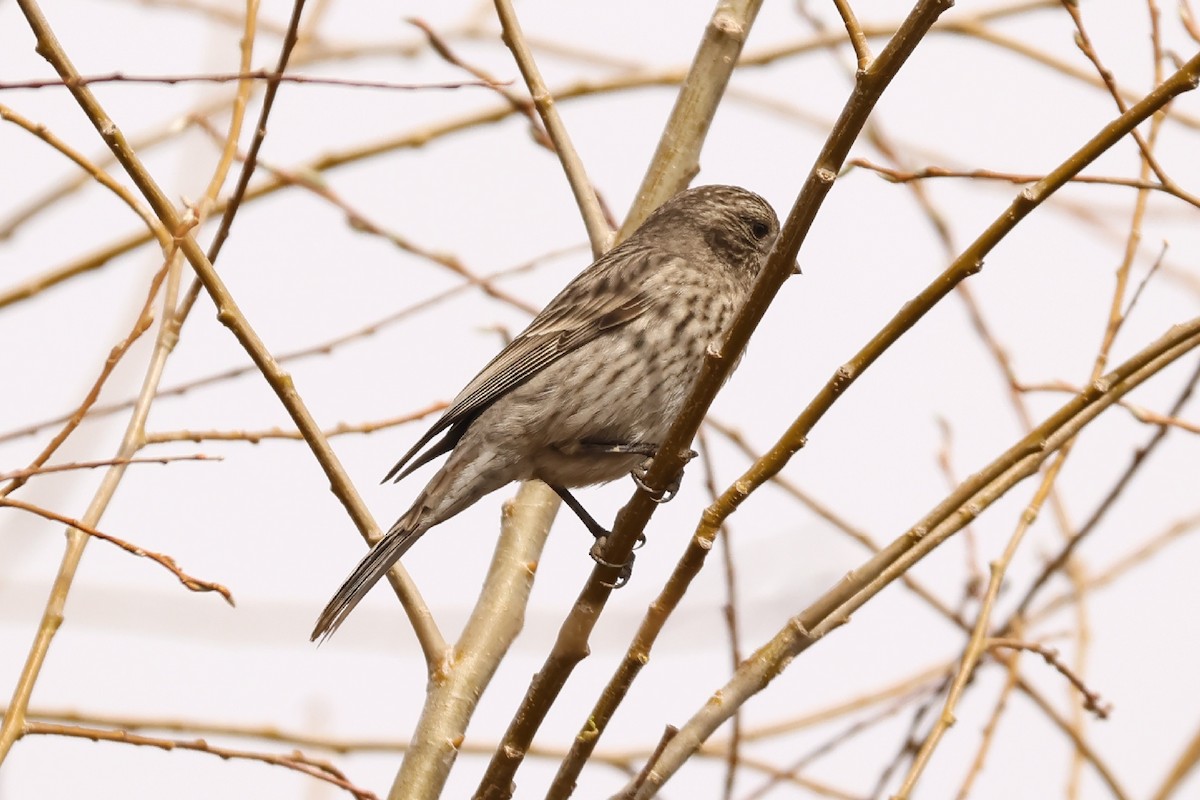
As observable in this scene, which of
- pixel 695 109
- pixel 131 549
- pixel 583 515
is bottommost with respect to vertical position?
pixel 131 549

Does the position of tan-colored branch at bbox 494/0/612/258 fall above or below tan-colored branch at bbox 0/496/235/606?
above

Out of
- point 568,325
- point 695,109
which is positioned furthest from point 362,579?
point 695,109

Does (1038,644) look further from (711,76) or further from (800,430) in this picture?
(711,76)

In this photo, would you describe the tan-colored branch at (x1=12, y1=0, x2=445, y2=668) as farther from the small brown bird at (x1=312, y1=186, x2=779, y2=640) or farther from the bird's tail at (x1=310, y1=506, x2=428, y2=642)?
the small brown bird at (x1=312, y1=186, x2=779, y2=640)

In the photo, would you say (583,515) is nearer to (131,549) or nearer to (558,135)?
(558,135)

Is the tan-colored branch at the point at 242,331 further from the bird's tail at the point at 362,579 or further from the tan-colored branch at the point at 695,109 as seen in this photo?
the tan-colored branch at the point at 695,109

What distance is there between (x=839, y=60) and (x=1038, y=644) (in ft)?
9.77

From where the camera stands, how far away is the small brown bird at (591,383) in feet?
17.8

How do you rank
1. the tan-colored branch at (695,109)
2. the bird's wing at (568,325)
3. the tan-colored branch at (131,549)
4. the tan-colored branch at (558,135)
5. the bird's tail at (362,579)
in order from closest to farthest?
the tan-colored branch at (131,549) < the bird's tail at (362,579) < the tan-colored branch at (558,135) < the tan-colored branch at (695,109) < the bird's wing at (568,325)

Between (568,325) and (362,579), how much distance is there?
1671 millimetres

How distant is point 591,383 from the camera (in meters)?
5.55

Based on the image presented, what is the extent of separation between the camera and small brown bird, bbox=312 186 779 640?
5.43 metres

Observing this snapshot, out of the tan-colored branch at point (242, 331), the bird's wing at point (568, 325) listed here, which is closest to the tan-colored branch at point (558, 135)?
the bird's wing at point (568, 325)

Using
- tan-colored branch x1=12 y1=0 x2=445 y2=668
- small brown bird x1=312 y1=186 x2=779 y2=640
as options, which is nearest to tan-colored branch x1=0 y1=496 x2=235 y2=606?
tan-colored branch x1=12 y1=0 x2=445 y2=668
